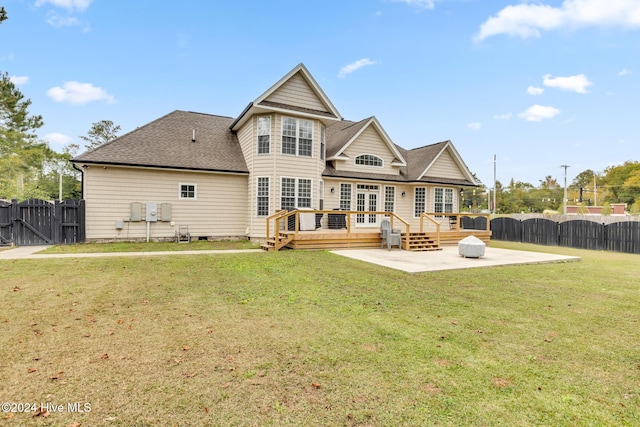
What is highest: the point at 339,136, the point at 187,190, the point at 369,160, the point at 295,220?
the point at 339,136

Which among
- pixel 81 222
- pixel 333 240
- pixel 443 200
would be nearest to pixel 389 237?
pixel 333 240

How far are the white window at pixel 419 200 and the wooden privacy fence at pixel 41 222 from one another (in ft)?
53.2

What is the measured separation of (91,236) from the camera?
42.3 ft

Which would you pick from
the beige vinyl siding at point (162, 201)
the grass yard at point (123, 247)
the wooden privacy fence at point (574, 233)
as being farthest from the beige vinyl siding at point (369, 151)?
the wooden privacy fence at point (574, 233)

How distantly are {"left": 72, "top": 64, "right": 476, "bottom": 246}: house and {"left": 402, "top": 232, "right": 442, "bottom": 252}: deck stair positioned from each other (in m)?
4.02

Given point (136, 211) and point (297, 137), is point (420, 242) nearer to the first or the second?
point (297, 137)

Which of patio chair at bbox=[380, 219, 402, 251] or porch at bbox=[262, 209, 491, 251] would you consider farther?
patio chair at bbox=[380, 219, 402, 251]

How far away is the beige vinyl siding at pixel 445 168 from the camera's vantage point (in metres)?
18.6

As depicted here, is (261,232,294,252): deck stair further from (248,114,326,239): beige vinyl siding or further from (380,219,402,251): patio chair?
(380,219,402,251): patio chair

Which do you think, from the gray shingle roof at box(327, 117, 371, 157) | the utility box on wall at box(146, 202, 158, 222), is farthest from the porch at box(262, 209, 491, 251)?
the utility box on wall at box(146, 202, 158, 222)

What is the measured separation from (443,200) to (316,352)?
17.4 metres

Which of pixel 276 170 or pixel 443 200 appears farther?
pixel 443 200

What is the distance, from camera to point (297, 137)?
1447 centimetres

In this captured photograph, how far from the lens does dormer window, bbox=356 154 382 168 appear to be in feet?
56.1
